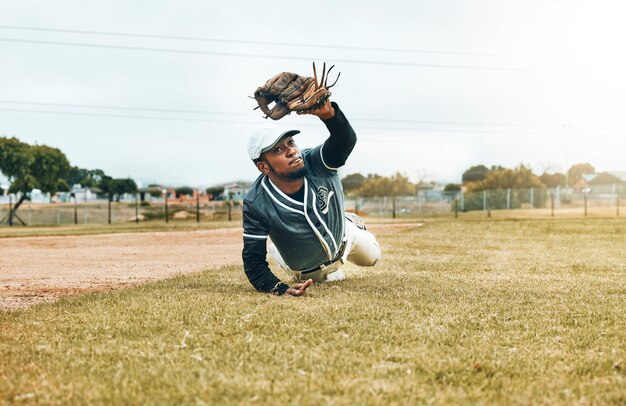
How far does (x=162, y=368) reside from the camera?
3.76 m

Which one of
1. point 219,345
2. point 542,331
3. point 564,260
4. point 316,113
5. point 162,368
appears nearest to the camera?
point 162,368

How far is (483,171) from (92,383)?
4197 inches

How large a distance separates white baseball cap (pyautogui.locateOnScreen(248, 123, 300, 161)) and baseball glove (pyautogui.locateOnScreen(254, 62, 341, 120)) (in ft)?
1.01

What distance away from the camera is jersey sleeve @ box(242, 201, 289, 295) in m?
6.52

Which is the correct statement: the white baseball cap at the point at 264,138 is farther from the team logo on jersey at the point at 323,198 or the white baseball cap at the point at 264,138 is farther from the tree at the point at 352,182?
the tree at the point at 352,182

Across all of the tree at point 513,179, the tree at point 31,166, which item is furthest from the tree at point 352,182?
the tree at point 31,166

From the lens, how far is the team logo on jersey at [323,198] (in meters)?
6.61

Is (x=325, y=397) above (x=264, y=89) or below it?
below

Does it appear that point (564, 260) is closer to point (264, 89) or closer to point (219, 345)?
point (264, 89)

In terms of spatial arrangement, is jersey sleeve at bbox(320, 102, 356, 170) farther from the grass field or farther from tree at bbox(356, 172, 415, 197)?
tree at bbox(356, 172, 415, 197)

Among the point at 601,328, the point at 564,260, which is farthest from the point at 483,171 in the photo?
the point at 601,328

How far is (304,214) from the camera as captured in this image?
21.4 ft

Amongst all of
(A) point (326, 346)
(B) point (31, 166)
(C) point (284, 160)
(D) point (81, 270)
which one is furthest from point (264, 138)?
(B) point (31, 166)

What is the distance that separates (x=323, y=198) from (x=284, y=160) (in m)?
0.58
